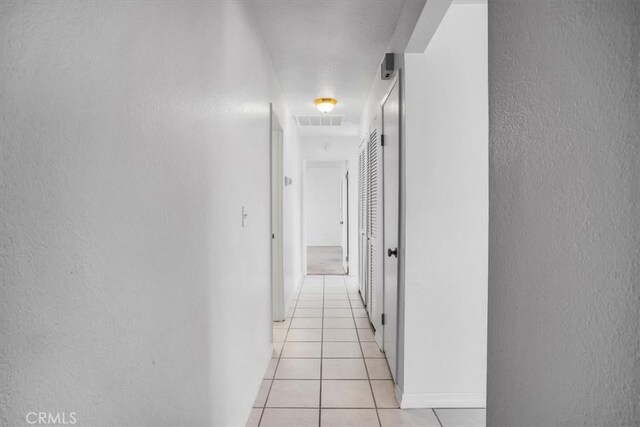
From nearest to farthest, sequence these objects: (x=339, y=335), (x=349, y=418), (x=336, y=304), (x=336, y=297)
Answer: (x=349, y=418)
(x=339, y=335)
(x=336, y=304)
(x=336, y=297)

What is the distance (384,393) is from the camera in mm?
2422

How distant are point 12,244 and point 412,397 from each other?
2.25m

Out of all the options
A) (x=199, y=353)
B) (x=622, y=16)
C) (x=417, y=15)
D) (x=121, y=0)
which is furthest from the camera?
(x=417, y=15)

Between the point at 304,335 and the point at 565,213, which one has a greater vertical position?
the point at 565,213

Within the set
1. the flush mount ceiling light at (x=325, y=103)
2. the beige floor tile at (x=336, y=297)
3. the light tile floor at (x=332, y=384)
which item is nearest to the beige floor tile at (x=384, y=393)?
the light tile floor at (x=332, y=384)

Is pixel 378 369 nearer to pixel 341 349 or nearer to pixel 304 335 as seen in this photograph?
pixel 341 349

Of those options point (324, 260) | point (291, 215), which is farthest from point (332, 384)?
point (324, 260)

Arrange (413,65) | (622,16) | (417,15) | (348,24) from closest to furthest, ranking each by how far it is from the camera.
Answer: (622,16), (417,15), (413,65), (348,24)

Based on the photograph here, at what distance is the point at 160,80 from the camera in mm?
1038

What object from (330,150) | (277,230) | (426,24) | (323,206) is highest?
(330,150)

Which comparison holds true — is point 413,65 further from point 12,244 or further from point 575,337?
point 12,244

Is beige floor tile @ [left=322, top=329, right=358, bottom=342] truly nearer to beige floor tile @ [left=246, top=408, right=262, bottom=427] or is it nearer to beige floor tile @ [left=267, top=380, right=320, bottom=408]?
beige floor tile @ [left=267, top=380, right=320, bottom=408]

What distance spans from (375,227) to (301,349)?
1.31m

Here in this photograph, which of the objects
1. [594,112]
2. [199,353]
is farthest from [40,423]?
[594,112]
